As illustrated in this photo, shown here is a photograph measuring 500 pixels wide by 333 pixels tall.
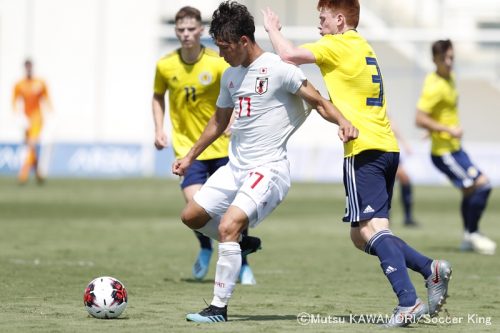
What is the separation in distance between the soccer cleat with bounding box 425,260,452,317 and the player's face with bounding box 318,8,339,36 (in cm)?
189

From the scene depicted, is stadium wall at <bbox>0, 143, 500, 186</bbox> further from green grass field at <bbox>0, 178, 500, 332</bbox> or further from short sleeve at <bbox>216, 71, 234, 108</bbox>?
short sleeve at <bbox>216, 71, 234, 108</bbox>

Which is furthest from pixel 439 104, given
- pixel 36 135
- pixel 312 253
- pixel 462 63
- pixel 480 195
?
pixel 462 63

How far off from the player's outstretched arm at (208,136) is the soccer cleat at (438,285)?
6.50ft

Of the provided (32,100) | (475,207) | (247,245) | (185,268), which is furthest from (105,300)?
(32,100)

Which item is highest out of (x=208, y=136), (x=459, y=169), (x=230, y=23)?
(x=230, y=23)

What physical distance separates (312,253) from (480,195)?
7.69 ft

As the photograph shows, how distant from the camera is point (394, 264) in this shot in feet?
28.9

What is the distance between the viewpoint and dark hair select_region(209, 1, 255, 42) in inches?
357

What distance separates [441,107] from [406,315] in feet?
25.8

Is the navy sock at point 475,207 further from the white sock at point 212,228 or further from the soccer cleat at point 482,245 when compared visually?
the white sock at point 212,228

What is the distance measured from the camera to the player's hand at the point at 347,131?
8719mm

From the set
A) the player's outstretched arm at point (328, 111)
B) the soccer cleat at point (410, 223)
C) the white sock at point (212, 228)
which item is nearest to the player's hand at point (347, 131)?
the player's outstretched arm at point (328, 111)

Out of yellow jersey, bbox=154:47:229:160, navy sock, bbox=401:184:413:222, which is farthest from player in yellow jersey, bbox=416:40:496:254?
yellow jersey, bbox=154:47:229:160

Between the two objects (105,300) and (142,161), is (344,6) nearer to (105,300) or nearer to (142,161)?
(105,300)
